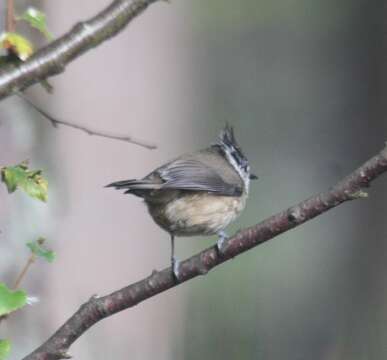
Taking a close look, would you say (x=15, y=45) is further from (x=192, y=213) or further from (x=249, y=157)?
(x=249, y=157)

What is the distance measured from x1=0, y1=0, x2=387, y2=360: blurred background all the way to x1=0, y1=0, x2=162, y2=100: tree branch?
2.59m

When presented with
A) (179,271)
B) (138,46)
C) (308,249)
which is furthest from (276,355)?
(179,271)

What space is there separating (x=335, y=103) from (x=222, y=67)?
63cm

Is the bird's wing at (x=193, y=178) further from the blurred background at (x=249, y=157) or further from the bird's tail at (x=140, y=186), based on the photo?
the blurred background at (x=249, y=157)

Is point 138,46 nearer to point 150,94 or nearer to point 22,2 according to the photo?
point 150,94

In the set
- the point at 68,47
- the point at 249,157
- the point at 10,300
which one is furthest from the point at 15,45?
the point at 249,157

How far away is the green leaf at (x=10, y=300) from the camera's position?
4.96ft

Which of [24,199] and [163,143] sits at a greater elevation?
[163,143]

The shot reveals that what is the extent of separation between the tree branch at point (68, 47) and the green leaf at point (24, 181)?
0.30 meters

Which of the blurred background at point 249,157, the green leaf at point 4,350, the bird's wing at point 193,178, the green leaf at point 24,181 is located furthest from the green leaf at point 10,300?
the blurred background at point 249,157

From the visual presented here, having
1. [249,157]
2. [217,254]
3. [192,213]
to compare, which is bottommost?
[217,254]

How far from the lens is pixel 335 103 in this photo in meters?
4.38

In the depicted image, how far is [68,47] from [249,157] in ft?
9.64

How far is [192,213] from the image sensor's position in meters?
2.93
